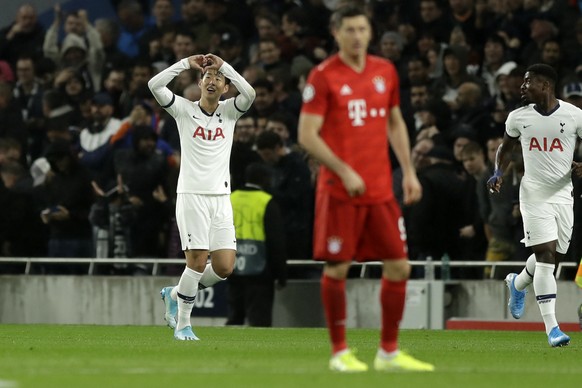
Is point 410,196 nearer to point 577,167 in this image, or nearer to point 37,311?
point 577,167

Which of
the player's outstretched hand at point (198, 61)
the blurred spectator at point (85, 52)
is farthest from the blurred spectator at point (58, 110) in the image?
the player's outstretched hand at point (198, 61)

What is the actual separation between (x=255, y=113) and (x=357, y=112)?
12.8 metres

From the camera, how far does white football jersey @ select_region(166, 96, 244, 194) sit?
16.5m

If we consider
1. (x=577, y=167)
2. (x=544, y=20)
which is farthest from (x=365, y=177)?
(x=544, y=20)

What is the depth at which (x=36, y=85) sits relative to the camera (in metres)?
27.6

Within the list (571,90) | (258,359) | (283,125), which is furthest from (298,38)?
(258,359)

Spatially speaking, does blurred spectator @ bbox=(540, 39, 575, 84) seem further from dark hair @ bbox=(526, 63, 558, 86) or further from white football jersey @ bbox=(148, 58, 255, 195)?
white football jersey @ bbox=(148, 58, 255, 195)

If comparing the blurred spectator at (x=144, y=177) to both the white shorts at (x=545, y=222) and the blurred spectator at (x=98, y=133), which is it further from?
the white shorts at (x=545, y=222)

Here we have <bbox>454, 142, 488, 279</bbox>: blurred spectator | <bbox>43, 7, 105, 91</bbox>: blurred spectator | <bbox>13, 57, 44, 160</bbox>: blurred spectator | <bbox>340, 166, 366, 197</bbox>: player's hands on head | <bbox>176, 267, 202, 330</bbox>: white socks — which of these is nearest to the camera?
<bbox>340, 166, 366, 197</bbox>: player's hands on head

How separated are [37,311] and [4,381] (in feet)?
45.2

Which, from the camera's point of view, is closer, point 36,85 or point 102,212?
point 102,212

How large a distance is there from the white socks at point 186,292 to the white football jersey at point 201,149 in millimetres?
854

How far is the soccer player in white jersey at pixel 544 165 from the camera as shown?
52.4 ft

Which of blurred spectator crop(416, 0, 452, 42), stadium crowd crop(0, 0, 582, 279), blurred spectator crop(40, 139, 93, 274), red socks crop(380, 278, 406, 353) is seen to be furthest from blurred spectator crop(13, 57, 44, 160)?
red socks crop(380, 278, 406, 353)
